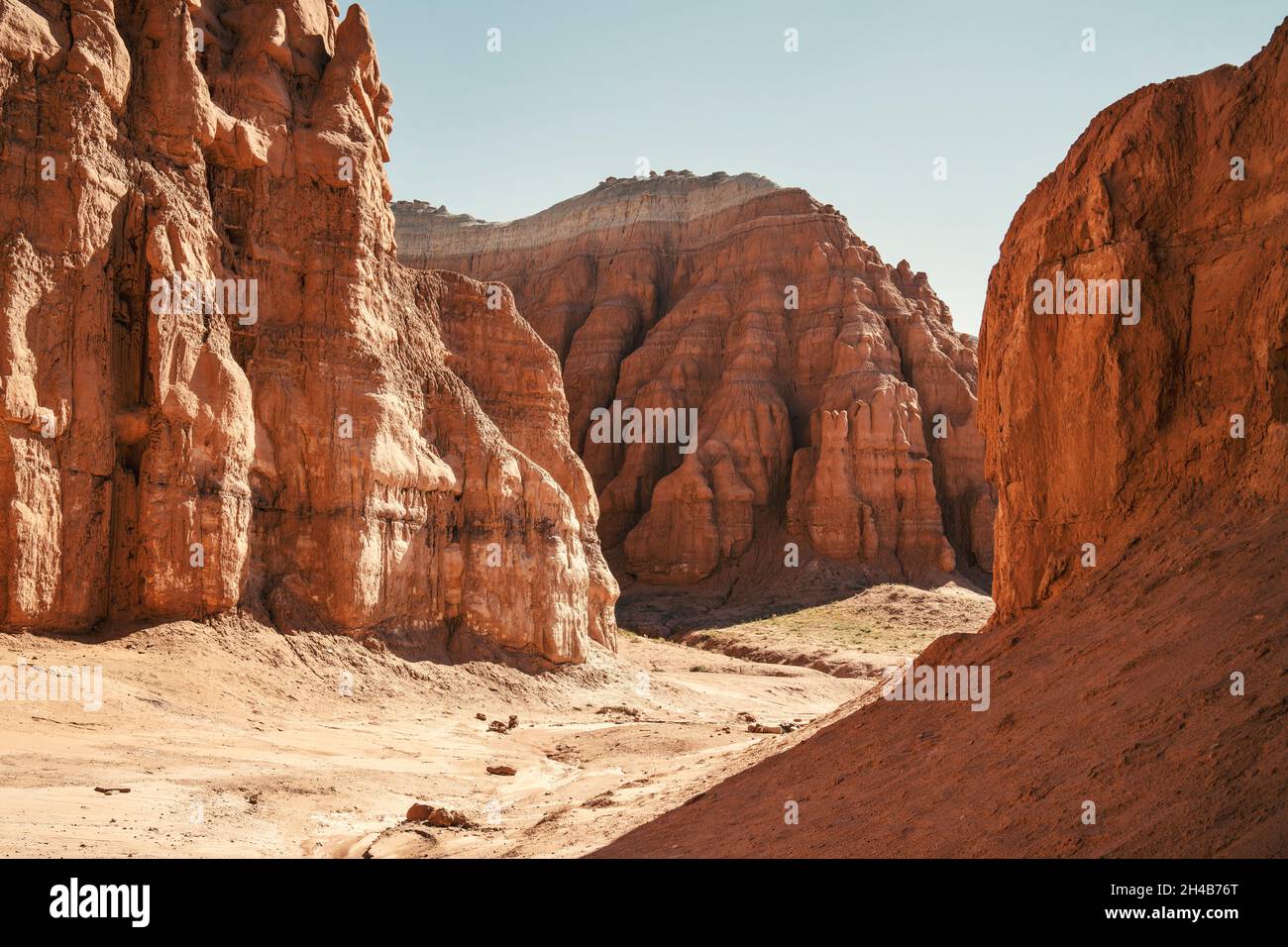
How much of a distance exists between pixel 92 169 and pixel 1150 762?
63.7ft

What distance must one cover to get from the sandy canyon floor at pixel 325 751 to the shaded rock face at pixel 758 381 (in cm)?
2711

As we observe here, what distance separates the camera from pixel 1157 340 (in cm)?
1075

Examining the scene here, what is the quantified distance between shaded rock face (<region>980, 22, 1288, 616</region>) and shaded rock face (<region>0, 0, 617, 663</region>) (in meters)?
15.2

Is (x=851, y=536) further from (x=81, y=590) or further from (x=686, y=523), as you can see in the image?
Answer: (x=81, y=590)

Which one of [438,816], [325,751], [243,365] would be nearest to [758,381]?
[243,365]

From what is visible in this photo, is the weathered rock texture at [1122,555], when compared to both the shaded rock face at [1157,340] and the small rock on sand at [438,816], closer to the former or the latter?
the shaded rock face at [1157,340]

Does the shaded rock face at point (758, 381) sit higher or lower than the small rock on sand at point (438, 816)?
higher

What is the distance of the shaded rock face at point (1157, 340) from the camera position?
9.85m

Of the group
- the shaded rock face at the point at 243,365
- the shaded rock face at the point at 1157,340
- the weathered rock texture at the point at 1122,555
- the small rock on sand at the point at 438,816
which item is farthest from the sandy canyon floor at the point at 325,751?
the shaded rock face at the point at 1157,340

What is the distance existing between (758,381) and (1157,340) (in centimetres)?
5051

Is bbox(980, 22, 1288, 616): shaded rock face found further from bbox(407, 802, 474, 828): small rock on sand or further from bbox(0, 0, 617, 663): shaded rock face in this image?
bbox(0, 0, 617, 663): shaded rock face

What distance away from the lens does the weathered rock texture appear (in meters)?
6.94

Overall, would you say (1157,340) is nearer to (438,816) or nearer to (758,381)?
(438,816)

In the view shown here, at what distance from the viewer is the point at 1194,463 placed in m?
10.2
